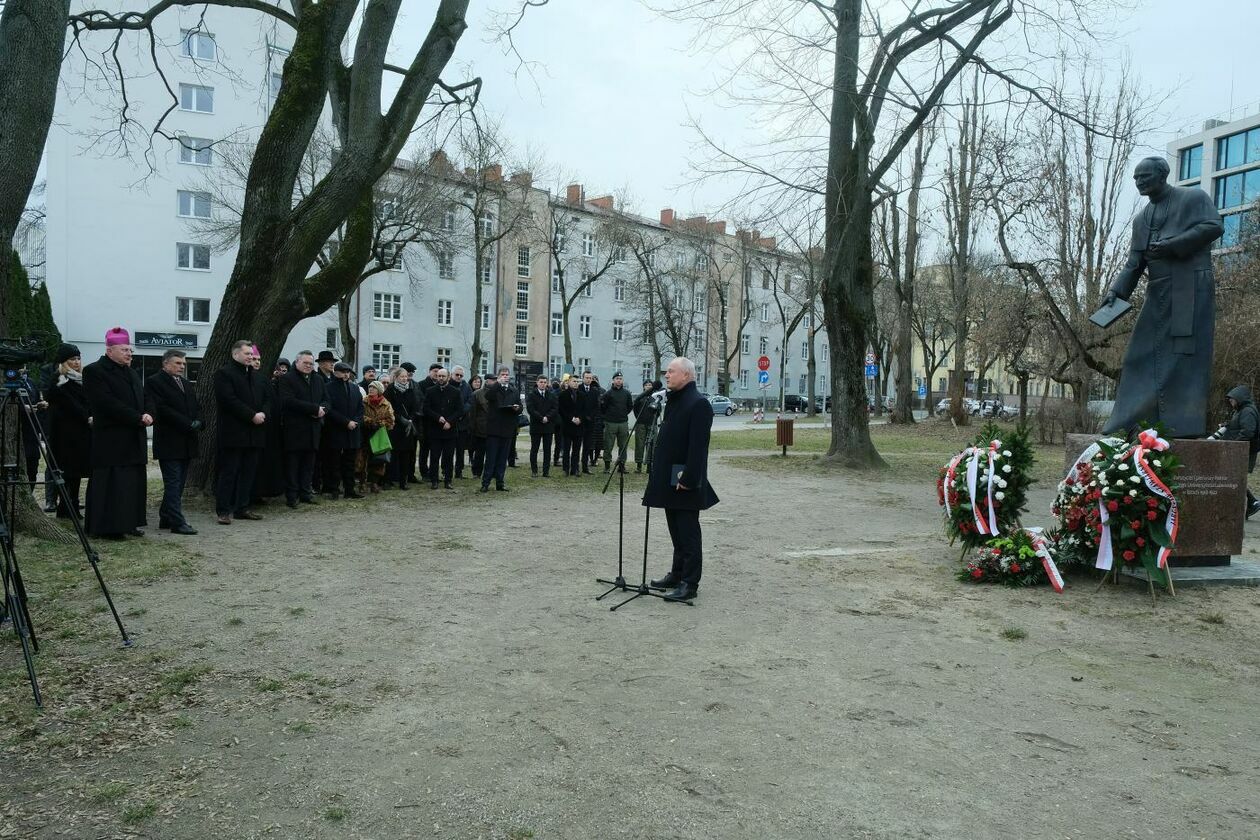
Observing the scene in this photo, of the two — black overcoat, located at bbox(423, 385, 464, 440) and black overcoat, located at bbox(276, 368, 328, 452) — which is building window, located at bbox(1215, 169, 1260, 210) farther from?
black overcoat, located at bbox(276, 368, 328, 452)

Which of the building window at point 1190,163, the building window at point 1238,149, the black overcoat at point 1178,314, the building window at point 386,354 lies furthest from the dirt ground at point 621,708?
the building window at point 1190,163

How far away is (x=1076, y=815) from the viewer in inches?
143

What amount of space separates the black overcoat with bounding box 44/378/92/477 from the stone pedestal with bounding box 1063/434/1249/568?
1143cm

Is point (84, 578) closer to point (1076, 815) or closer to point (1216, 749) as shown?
point (1076, 815)

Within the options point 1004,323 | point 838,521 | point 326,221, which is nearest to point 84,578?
point 326,221

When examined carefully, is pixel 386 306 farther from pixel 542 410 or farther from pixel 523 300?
pixel 542 410

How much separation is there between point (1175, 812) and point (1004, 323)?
29644 millimetres

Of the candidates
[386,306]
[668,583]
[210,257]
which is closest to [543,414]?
[668,583]

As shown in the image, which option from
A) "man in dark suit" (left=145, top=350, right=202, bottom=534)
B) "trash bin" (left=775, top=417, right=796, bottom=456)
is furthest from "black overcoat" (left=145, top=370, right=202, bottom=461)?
"trash bin" (left=775, top=417, right=796, bottom=456)

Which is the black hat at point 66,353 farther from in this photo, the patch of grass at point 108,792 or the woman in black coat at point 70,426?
the patch of grass at point 108,792

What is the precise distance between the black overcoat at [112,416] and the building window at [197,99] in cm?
4215

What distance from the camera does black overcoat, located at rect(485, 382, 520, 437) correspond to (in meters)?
13.7

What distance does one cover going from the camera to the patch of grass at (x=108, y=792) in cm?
352

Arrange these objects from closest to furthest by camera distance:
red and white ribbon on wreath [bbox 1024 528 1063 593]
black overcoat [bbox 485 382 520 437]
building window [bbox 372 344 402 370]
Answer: red and white ribbon on wreath [bbox 1024 528 1063 593] → black overcoat [bbox 485 382 520 437] → building window [bbox 372 344 402 370]
